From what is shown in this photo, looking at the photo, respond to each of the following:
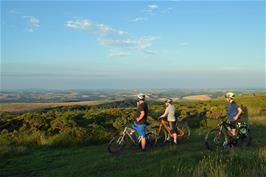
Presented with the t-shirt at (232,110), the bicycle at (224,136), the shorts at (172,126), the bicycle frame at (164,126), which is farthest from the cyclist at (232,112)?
the bicycle frame at (164,126)

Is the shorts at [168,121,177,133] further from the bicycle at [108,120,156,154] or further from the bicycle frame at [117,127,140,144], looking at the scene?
the bicycle frame at [117,127,140,144]

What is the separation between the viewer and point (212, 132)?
14.0m

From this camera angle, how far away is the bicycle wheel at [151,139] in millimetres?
14297

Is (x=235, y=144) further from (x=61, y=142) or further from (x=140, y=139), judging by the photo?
(x=61, y=142)

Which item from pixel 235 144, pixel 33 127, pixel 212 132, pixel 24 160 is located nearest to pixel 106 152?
pixel 24 160

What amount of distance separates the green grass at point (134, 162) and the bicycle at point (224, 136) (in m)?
0.69

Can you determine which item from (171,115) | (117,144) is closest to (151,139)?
(171,115)

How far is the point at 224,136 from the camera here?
1408cm

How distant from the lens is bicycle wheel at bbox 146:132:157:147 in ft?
46.9

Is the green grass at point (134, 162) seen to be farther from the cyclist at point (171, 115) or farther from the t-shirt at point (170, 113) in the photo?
the t-shirt at point (170, 113)

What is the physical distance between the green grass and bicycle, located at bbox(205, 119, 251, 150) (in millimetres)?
692

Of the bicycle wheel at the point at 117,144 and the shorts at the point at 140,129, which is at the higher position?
the shorts at the point at 140,129

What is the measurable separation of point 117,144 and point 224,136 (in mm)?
4117

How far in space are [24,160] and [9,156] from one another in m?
1.28
